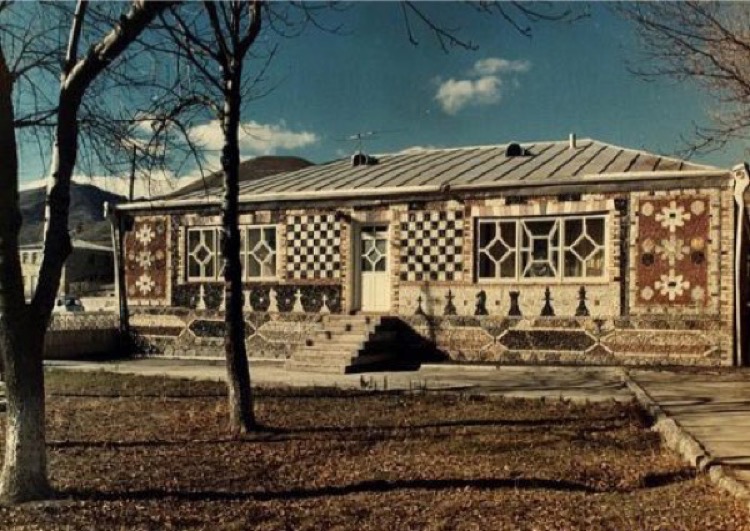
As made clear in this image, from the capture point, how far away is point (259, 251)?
59.2ft

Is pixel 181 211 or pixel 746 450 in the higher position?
pixel 181 211

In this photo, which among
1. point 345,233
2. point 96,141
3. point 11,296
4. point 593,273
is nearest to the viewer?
point 11,296

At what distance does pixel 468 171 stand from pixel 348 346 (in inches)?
188

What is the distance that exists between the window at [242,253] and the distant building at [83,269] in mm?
31022

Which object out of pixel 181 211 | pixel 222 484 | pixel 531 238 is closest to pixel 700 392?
pixel 531 238

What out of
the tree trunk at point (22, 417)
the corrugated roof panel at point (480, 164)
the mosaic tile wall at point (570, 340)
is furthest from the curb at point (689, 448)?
the corrugated roof panel at point (480, 164)

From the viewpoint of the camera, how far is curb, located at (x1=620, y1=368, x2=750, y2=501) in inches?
234

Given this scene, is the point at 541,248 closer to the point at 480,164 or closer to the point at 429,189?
the point at 429,189

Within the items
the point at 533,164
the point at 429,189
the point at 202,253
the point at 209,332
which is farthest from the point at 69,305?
the point at 533,164

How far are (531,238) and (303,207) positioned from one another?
5040mm

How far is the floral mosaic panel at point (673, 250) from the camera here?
1419 cm

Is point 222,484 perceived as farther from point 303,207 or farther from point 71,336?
point 71,336

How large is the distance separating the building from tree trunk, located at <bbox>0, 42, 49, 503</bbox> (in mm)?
8967

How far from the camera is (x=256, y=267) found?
1805cm
